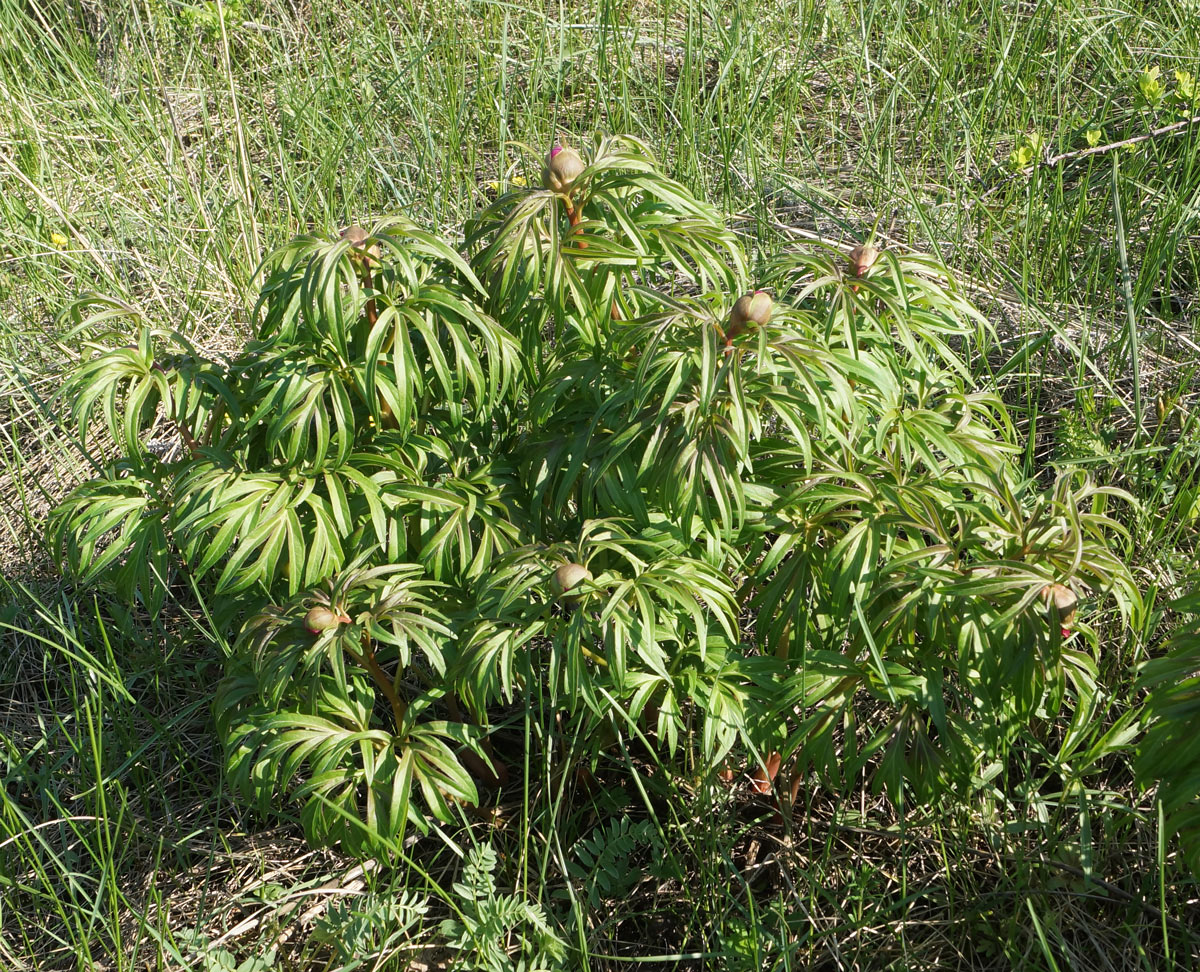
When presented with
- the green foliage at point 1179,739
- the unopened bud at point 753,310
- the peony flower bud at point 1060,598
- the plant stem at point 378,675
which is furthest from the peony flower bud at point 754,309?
the plant stem at point 378,675

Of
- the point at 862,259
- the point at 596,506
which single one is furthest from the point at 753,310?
the point at 596,506

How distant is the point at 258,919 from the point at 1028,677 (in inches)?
61.4

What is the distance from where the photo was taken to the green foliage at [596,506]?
1569 mm

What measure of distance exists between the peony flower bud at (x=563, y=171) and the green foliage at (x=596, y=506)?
0.02 metres

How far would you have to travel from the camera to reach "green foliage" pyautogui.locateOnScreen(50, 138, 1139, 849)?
5.15 feet

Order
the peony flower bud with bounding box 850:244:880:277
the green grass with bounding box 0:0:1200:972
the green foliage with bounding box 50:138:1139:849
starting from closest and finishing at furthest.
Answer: the green foliage with bounding box 50:138:1139:849, the peony flower bud with bounding box 850:244:880:277, the green grass with bounding box 0:0:1200:972

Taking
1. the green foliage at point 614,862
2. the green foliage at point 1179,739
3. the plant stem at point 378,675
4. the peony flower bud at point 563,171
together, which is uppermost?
the peony flower bud at point 563,171

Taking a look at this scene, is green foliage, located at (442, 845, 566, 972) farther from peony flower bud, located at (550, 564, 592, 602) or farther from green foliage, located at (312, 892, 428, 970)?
peony flower bud, located at (550, 564, 592, 602)

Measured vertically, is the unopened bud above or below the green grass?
above

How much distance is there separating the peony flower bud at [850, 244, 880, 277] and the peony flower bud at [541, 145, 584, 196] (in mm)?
460

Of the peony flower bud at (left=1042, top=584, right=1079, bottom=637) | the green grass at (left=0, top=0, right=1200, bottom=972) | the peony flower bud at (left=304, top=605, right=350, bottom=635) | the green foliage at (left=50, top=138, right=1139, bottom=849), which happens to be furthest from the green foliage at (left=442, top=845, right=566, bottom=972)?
the peony flower bud at (left=1042, top=584, right=1079, bottom=637)

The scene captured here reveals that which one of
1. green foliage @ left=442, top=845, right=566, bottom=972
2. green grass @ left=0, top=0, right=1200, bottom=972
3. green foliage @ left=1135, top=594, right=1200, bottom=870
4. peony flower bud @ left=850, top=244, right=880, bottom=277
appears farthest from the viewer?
green grass @ left=0, top=0, right=1200, bottom=972

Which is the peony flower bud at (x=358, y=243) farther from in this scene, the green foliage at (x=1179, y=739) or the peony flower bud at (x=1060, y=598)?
the green foliage at (x=1179, y=739)

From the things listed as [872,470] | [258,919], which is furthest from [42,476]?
[872,470]
